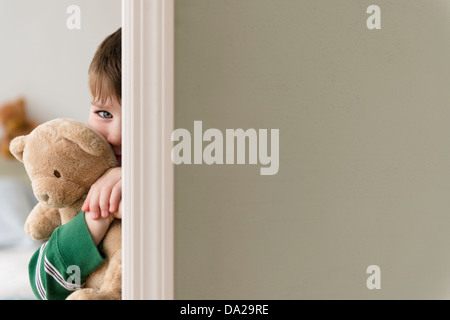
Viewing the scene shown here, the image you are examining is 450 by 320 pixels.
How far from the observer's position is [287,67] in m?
0.66

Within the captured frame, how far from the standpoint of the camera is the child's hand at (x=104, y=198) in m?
0.69

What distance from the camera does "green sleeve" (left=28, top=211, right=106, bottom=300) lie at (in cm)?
70

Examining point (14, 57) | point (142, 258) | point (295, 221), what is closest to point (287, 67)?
point (295, 221)

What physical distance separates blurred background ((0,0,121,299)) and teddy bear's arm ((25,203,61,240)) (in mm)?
333

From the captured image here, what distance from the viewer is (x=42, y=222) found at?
2.65ft

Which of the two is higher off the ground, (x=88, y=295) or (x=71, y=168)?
(x=71, y=168)

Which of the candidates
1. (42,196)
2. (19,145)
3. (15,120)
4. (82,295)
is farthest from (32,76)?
(82,295)

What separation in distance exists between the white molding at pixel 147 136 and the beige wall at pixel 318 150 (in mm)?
36

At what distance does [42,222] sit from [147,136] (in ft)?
1.06

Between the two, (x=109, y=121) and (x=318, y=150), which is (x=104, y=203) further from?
(x=318, y=150)

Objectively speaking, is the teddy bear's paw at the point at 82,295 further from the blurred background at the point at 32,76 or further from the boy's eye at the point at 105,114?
the blurred background at the point at 32,76

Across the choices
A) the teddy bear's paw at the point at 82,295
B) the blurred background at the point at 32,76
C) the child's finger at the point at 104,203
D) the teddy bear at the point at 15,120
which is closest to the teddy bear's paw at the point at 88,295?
the teddy bear's paw at the point at 82,295

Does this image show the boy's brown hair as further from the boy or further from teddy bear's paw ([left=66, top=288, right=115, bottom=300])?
teddy bear's paw ([left=66, top=288, right=115, bottom=300])

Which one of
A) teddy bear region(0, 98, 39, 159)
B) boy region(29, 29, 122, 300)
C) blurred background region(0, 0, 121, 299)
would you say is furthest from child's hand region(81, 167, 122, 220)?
teddy bear region(0, 98, 39, 159)
